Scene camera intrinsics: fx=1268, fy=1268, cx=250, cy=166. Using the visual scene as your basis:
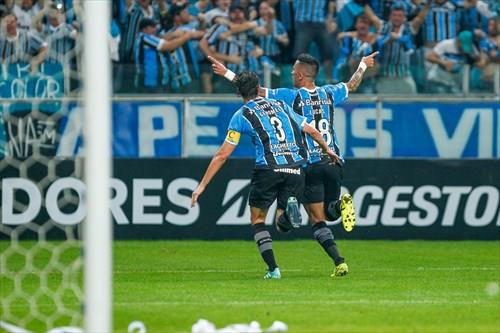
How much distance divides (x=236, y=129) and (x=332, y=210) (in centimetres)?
167

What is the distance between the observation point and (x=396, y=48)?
19828 millimetres

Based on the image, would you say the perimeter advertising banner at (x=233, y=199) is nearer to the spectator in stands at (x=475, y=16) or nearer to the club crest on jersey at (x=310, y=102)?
the spectator in stands at (x=475, y=16)

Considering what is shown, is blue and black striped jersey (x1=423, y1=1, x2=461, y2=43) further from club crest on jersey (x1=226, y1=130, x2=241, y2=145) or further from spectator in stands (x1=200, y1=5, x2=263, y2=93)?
club crest on jersey (x1=226, y1=130, x2=241, y2=145)

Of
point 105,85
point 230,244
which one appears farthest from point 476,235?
point 105,85

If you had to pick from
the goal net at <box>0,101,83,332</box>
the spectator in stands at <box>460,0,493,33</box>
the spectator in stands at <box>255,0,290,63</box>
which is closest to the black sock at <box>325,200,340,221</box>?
the goal net at <box>0,101,83,332</box>

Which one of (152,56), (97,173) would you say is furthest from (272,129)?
(152,56)

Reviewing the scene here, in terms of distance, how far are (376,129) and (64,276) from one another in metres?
6.92

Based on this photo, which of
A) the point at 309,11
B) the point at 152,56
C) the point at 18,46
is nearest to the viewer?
the point at 18,46

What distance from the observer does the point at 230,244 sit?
17594 millimetres

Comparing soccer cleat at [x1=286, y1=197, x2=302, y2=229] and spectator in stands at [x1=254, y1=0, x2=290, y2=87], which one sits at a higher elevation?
spectator in stands at [x1=254, y1=0, x2=290, y2=87]

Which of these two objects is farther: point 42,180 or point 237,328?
point 42,180

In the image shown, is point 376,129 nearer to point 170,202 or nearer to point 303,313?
point 170,202

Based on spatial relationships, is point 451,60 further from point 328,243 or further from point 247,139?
point 328,243

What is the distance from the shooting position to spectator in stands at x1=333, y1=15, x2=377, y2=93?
19188mm
